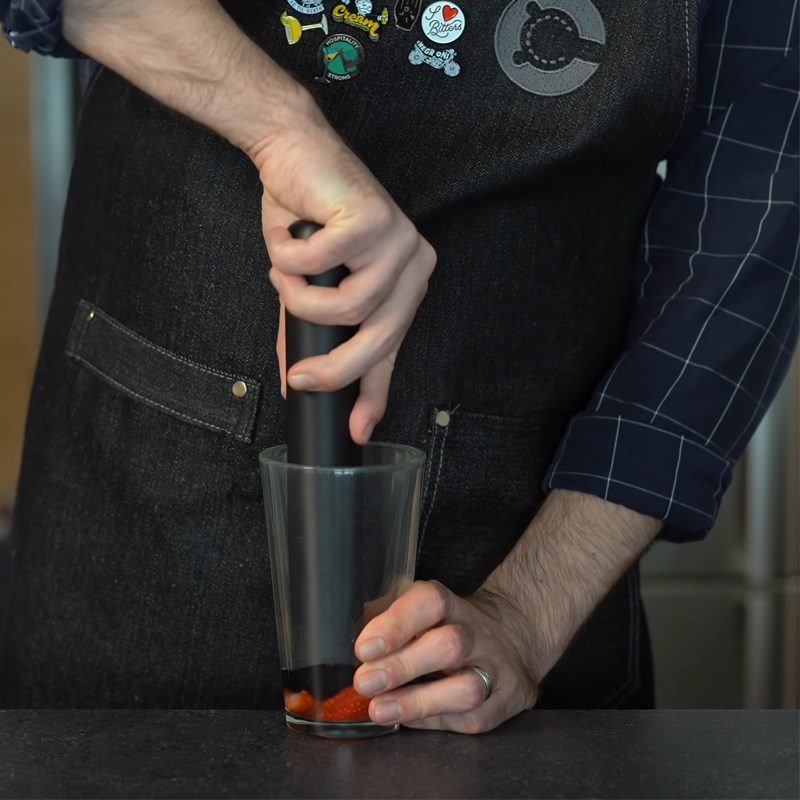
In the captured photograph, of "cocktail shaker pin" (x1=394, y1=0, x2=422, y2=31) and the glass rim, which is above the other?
"cocktail shaker pin" (x1=394, y1=0, x2=422, y2=31)

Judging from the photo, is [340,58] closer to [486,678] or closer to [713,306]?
[713,306]

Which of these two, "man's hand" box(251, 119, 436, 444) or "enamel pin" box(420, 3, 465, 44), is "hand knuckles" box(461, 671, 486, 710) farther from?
"enamel pin" box(420, 3, 465, 44)

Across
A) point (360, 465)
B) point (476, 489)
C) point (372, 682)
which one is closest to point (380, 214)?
point (360, 465)

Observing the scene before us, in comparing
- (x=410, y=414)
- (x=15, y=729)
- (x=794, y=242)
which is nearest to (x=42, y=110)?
(x=410, y=414)

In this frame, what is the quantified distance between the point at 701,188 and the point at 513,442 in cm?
26

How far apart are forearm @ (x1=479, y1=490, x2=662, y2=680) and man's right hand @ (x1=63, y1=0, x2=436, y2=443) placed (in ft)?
0.88

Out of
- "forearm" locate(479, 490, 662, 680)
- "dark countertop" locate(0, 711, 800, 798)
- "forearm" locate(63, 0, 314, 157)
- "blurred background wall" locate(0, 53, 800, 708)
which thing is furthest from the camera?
"blurred background wall" locate(0, 53, 800, 708)

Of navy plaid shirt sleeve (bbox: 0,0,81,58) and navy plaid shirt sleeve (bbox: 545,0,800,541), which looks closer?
navy plaid shirt sleeve (bbox: 0,0,81,58)

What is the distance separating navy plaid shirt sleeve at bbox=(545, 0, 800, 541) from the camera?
903 mm

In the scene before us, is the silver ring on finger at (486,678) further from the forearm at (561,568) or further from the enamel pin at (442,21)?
the enamel pin at (442,21)

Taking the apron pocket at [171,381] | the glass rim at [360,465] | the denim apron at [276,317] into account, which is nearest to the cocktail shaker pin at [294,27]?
the denim apron at [276,317]

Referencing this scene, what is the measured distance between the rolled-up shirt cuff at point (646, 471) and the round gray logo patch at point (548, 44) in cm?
26

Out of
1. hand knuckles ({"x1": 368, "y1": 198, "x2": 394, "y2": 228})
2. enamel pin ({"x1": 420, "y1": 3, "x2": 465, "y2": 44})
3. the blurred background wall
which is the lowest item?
the blurred background wall

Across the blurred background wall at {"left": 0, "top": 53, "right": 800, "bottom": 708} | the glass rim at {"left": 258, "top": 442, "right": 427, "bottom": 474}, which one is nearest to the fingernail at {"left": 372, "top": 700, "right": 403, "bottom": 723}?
the glass rim at {"left": 258, "top": 442, "right": 427, "bottom": 474}
